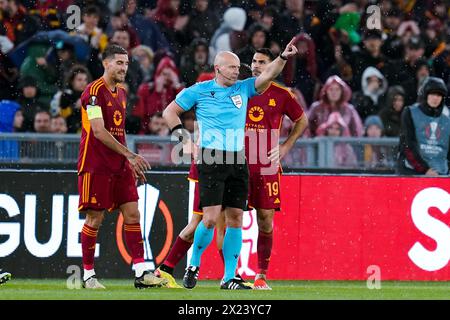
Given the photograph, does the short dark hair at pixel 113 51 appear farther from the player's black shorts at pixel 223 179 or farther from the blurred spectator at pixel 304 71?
the blurred spectator at pixel 304 71

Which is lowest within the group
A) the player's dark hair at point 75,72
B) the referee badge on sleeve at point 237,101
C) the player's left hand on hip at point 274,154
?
the player's left hand on hip at point 274,154

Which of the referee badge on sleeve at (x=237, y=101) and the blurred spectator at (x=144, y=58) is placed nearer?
the referee badge on sleeve at (x=237, y=101)

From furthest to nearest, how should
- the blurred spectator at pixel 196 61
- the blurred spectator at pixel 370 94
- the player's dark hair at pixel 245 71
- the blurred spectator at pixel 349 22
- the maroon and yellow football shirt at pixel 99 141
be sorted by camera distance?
the blurred spectator at pixel 349 22, the blurred spectator at pixel 370 94, the blurred spectator at pixel 196 61, the player's dark hair at pixel 245 71, the maroon and yellow football shirt at pixel 99 141

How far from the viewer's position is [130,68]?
733 inches

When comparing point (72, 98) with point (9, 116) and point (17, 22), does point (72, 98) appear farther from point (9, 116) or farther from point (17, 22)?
point (17, 22)

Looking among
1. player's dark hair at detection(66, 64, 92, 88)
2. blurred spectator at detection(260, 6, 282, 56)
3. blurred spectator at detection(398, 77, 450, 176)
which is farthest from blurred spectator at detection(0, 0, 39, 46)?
blurred spectator at detection(398, 77, 450, 176)

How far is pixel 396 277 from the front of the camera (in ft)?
48.6

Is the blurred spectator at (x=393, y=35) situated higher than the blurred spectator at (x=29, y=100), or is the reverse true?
the blurred spectator at (x=393, y=35)

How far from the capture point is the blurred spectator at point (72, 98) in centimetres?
1689

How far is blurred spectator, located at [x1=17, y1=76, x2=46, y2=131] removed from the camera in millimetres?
16609

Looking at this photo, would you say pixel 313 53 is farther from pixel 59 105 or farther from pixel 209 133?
pixel 209 133

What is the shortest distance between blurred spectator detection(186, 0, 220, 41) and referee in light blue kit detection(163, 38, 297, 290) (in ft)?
26.2

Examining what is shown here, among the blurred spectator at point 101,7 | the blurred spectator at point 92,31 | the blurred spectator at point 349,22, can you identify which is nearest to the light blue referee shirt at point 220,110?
the blurred spectator at point 92,31

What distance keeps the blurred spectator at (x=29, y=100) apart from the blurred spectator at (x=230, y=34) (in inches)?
112
